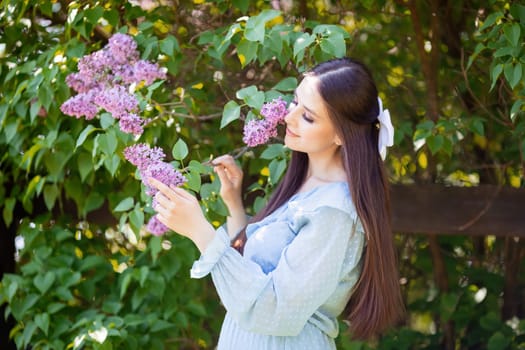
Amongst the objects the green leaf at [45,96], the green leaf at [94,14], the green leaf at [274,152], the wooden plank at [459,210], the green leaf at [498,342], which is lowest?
the green leaf at [498,342]

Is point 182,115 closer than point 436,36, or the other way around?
point 182,115

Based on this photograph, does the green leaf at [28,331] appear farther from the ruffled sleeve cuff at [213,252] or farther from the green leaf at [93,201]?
the ruffled sleeve cuff at [213,252]

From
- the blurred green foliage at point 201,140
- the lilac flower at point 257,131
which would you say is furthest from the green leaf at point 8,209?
the lilac flower at point 257,131

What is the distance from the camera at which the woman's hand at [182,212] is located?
180 cm

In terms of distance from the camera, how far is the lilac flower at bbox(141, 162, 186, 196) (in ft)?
5.95

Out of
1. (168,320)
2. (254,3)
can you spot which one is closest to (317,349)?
(168,320)

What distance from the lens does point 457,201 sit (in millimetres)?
2855

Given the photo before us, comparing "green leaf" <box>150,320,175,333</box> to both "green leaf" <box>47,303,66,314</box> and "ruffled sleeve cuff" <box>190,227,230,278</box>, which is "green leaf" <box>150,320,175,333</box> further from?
"ruffled sleeve cuff" <box>190,227,230,278</box>

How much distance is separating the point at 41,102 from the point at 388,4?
1.32 m

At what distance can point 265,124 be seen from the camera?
200 centimetres

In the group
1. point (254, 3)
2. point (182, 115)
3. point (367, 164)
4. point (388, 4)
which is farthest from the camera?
point (388, 4)

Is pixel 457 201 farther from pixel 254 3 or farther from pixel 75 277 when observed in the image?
pixel 75 277

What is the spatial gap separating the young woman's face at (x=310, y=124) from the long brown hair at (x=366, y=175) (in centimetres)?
2

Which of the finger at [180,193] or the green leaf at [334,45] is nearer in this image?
the finger at [180,193]
